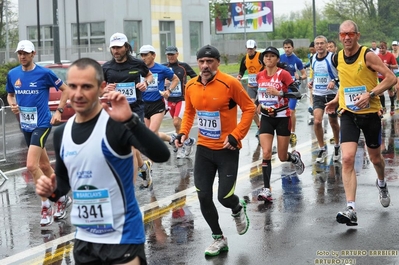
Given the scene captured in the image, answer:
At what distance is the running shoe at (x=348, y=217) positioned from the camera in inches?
332

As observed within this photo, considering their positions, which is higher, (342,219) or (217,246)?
(342,219)

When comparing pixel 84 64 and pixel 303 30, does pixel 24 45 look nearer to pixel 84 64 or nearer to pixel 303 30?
pixel 84 64

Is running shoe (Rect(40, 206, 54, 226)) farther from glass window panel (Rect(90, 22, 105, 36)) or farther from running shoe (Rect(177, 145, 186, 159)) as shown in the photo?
glass window panel (Rect(90, 22, 105, 36))

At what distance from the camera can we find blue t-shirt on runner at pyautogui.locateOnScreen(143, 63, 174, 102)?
13.5 meters

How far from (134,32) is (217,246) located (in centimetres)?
4709

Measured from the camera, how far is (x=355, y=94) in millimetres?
8984

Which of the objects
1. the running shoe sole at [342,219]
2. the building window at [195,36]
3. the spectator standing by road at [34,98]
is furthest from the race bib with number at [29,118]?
the building window at [195,36]

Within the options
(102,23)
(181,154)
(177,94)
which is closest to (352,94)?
(181,154)

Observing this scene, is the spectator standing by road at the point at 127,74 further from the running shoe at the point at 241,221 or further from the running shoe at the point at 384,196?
the running shoe at the point at 384,196

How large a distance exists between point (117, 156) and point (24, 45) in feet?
17.6

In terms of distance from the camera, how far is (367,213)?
30.6 feet

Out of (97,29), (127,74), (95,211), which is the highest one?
(97,29)

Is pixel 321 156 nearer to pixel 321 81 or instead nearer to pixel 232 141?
pixel 321 81

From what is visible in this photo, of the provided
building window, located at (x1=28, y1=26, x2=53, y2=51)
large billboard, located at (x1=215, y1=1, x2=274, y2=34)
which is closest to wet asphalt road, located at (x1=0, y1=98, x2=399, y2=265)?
building window, located at (x1=28, y1=26, x2=53, y2=51)
